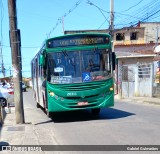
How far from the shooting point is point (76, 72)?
12156 millimetres

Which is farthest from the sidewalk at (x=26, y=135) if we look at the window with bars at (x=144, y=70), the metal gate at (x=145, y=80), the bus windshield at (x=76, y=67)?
the window with bars at (x=144, y=70)

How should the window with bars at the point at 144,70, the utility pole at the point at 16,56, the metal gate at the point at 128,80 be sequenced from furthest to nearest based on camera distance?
the metal gate at the point at 128,80 → the window with bars at the point at 144,70 → the utility pole at the point at 16,56

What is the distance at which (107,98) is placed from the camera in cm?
1262

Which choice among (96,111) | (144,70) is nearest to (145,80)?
(144,70)

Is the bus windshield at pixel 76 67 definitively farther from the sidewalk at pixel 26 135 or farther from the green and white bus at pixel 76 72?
the sidewalk at pixel 26 135

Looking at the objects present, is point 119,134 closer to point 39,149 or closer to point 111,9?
point 39,149

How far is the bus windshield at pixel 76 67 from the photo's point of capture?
1212 centimetres

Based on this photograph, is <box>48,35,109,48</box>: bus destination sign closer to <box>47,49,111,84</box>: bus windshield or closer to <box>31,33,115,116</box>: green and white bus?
<box>31,33,115,116</box>: green and white bus

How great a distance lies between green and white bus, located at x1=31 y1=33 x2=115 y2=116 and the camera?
12.1 m

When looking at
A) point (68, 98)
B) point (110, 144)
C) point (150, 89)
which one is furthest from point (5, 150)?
point (150, 89)

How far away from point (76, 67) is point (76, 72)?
19 centimetres

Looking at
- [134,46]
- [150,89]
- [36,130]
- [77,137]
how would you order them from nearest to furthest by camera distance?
1. [77,137]
2. [36,130]
3. [150,89]
4. [134,46]

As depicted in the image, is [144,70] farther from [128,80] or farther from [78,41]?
[78,41]

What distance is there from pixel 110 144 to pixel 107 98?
4859 millimetres
